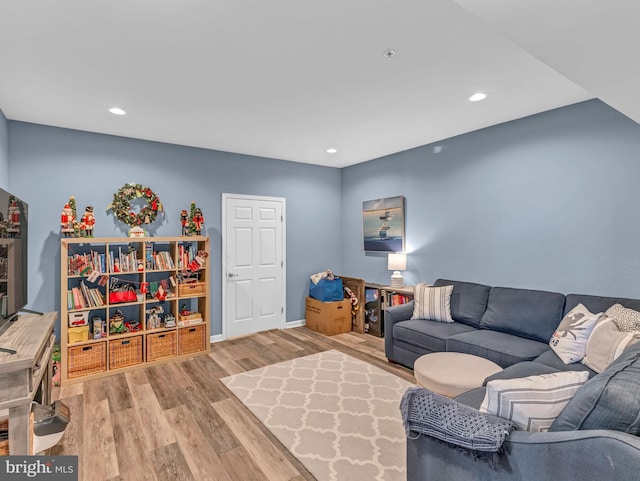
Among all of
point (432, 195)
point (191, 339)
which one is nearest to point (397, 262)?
point (432, 195)

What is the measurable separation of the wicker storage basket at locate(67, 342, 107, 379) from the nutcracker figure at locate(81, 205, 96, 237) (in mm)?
1175

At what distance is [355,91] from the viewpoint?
2.77 metres

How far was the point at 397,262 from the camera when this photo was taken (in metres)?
4.62

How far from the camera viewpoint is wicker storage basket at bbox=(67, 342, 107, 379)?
11.0ft

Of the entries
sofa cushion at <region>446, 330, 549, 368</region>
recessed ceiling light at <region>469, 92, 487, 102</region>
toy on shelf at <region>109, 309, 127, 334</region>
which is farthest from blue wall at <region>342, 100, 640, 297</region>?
toy on shelf at <region>109, 309, 127, 334</region>

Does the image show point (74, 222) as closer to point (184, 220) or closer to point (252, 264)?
point (184, 220)

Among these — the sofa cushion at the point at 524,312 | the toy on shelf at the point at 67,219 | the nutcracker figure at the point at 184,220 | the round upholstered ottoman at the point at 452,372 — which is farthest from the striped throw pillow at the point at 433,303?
the toy on shelf at the point at 67,219

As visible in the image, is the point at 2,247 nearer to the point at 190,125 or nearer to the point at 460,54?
the point at 190,125

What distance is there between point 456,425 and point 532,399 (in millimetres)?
326

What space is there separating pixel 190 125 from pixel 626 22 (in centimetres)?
345

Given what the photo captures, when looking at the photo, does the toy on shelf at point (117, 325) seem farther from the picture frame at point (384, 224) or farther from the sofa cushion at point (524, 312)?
the sofa cushion at point (524, 312)

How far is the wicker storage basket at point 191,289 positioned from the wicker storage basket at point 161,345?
1.53 ft

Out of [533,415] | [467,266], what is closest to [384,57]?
[533,415]

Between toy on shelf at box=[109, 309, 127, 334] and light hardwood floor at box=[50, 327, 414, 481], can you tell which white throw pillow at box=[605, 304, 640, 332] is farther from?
toy on shelf at box=[109, 309, 127, 334]
